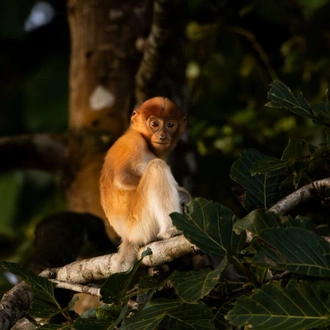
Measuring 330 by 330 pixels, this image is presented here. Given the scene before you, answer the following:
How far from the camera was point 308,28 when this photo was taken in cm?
788

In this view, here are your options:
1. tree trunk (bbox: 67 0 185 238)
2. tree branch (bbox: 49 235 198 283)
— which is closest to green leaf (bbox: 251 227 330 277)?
tree branch (bbox: 49 235 198 283)

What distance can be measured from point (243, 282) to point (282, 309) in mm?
402

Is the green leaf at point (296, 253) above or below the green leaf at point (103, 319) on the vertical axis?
above

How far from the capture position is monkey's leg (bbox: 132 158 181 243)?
4215 mm

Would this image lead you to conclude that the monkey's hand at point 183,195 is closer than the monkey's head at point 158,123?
Yes

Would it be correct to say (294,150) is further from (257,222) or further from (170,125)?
(170,125)

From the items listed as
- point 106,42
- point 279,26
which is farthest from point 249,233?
point 279,26

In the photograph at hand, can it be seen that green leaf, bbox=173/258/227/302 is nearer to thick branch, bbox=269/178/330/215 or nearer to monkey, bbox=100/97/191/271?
thick branch, bbox=269/178/330/215

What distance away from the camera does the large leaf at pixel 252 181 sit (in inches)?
129

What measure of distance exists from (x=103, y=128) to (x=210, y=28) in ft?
6.58

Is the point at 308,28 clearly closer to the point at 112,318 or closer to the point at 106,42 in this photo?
the point at 106,42

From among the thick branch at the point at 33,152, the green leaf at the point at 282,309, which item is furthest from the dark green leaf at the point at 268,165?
the thick branch at the point at 33,152

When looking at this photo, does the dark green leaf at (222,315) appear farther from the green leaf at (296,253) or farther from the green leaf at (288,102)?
the green leaf at (288,102)

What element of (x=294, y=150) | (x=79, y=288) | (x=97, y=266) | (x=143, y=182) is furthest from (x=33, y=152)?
(x=294, y=150)
